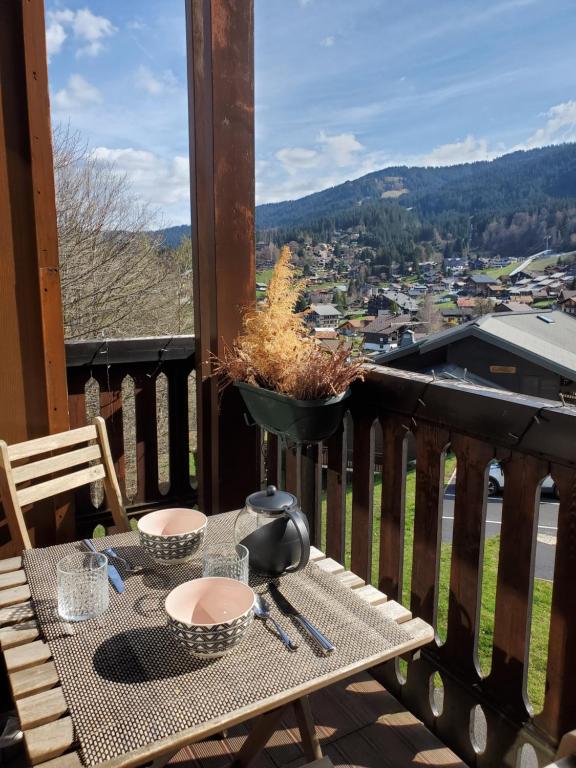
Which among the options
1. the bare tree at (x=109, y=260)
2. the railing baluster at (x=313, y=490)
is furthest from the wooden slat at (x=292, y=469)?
the bare tree at (x=109, y=260)

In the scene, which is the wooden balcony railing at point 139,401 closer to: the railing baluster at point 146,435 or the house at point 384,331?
the railing baluster at point 146,435

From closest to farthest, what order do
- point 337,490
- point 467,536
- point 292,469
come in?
point 467,536, point 337,490, point 292,469

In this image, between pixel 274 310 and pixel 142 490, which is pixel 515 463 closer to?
pixel 274 310

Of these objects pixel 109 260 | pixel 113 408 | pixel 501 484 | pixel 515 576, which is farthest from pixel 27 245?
pixel 109 260

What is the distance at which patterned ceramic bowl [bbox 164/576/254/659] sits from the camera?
1022 mm

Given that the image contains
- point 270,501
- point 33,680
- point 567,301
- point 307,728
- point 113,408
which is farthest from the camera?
point 113,408

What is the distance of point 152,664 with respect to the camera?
3.38 ft

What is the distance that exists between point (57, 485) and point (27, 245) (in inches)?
33.9

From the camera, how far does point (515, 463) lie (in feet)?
4.72

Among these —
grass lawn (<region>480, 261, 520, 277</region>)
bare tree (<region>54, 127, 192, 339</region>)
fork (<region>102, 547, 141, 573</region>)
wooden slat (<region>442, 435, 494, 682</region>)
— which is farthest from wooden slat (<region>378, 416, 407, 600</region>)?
bare tree (<region>54, 127, 192, 339</region>)

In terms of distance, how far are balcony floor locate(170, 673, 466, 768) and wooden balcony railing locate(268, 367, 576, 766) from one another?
0.06 metres

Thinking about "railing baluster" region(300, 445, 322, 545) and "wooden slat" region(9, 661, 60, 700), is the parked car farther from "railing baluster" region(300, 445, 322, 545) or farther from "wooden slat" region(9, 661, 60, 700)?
"wooden slat" region(9, 661, 60, 700)

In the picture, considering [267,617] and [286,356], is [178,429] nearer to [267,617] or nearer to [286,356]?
[286,356]

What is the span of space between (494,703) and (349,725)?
0.49 m
